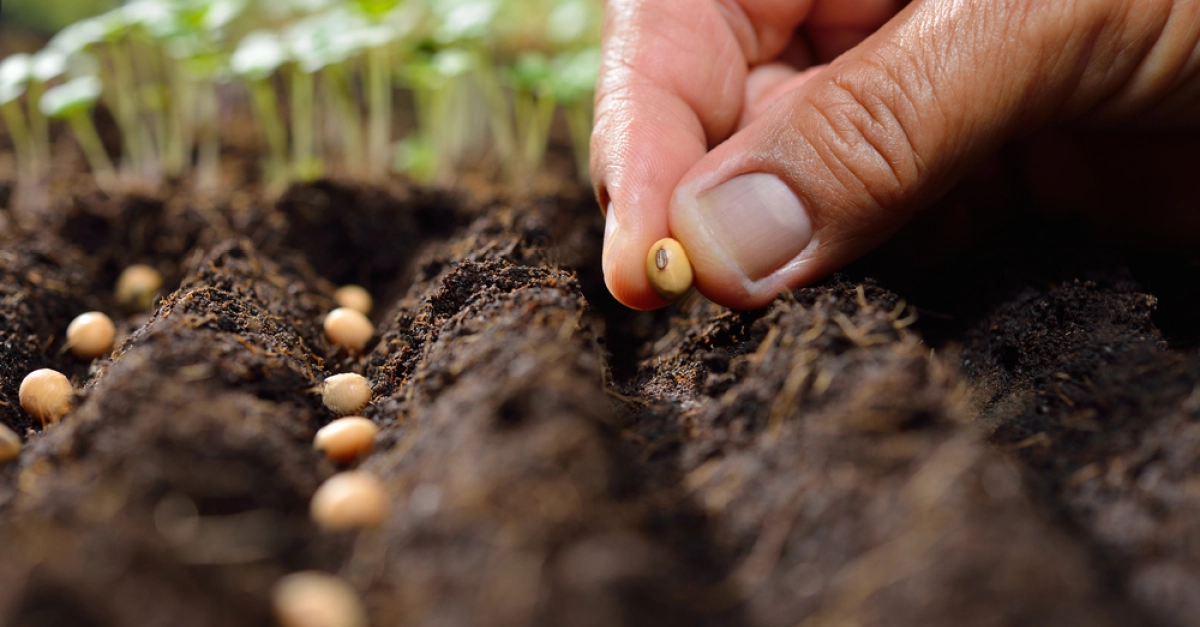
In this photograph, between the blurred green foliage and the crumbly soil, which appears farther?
the blurred green foliage

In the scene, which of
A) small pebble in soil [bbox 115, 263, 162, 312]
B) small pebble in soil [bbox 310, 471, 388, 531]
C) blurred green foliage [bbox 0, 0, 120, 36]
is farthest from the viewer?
blurred green foliage [bbox 0, 0, 120, 36]

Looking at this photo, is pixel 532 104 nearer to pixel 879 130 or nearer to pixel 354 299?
pixel 354 299

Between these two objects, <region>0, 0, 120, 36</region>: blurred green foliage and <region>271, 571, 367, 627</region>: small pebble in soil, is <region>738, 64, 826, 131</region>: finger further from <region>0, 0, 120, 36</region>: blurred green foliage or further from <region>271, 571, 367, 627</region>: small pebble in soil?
<region>0, 0, 120, 36</region>: blurred green foliage

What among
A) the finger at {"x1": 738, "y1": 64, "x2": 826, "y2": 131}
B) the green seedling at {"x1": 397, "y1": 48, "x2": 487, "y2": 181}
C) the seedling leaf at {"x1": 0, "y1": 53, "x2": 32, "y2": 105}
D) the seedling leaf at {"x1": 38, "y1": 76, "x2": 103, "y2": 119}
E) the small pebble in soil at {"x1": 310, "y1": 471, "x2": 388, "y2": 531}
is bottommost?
the green seedling at {"x1": 397, "y1": 48, "x2": 487, "y2": 181}

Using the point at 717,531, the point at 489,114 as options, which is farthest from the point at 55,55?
the point at 717,531

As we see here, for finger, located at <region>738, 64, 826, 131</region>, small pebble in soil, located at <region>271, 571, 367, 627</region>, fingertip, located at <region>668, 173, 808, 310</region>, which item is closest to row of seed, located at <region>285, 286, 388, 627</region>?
small pebble in soil, located at <region>271, 571, 367, 627</region>

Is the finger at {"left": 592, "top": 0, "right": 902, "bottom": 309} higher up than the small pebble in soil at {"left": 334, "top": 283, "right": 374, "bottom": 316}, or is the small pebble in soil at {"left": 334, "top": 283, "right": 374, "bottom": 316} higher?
the finger at {"left": 592, "top": 0, "right": 902, "bottom": 309}

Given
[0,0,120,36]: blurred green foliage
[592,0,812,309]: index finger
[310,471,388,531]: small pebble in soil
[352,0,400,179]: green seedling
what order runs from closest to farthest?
[310,471,388,531]: small pebble in soil < [592,0,812,309]: index finger < [352,0,400,179]: green seedling < [0,0,120,36]: blurred green foliage
